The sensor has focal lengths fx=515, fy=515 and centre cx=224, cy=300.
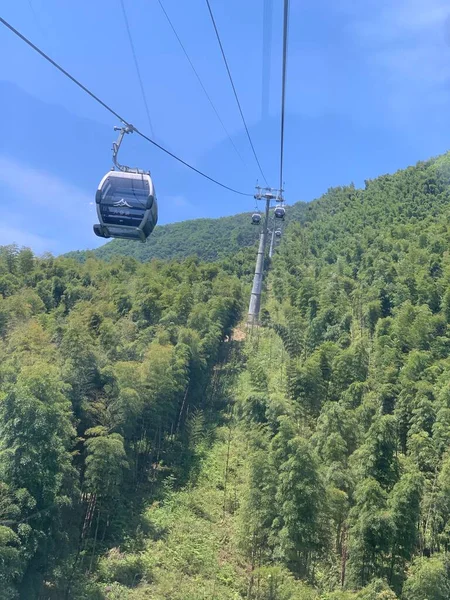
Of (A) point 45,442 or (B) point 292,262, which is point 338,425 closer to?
(A) point 45,442

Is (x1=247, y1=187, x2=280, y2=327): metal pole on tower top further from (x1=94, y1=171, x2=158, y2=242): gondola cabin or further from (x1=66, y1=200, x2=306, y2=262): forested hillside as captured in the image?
(x1=66, y1=200, x2=306, y2=262): forested hillside

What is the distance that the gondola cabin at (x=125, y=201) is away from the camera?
11188 mm

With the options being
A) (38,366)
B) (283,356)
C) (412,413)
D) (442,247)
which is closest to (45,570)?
(38,366)

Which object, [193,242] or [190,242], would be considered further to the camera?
[190,242]

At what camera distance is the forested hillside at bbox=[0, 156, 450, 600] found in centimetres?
1488

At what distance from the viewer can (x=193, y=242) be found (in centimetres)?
9519

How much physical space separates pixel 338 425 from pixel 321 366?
8381 millimetres

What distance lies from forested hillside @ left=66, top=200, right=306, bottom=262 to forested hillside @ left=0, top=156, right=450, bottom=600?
1767 inches

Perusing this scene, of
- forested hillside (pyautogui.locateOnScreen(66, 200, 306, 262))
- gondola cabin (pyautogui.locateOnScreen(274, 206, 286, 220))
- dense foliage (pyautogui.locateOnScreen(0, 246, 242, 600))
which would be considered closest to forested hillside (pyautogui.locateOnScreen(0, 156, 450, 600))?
dense foliage (pyautogui.locateOnScreen(0, 246, 242, 600))

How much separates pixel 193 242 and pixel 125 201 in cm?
8449

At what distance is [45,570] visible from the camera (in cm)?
1499

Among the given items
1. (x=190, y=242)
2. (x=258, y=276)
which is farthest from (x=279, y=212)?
(x=190, y=242)

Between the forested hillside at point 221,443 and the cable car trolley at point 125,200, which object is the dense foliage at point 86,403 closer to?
the forested hillside at point 221,443

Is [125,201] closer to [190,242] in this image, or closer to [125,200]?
[125,200]
